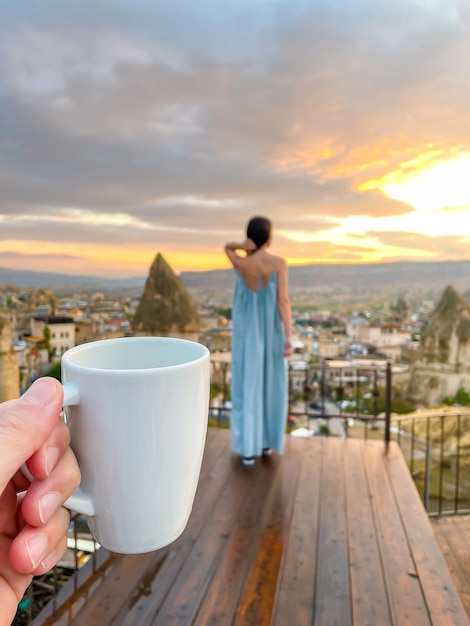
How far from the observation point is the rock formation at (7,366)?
11.4ft

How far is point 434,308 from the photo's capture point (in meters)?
5.19

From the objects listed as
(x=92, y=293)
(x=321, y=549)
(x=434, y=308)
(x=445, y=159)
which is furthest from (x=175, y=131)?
(x=321, y=549)

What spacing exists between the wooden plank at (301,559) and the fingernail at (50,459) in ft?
4.26

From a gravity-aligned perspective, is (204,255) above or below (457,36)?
below

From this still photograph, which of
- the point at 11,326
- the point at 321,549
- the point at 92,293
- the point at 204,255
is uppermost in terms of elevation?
the point at 204,255

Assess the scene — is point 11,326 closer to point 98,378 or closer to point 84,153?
point 84,153

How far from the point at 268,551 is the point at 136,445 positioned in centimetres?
159

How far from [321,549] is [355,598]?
10.9 inches

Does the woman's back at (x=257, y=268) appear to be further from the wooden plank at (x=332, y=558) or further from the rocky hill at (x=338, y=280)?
the rocky hill at (x=338, y=280)

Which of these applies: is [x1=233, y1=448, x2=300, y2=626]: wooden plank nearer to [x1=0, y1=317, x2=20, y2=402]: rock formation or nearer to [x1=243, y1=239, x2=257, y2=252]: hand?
[x1=243, y1=239, x2=257, y2=252]: hand

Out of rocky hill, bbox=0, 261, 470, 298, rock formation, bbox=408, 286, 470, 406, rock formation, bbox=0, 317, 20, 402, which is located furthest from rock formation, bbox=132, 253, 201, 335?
rock formation, bbox=408, 286, 470, 406

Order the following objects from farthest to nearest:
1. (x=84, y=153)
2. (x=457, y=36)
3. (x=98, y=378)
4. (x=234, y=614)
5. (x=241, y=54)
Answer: (x=84, y=153) < (x=241, y=54) < (x=457, y=36) < (x=234, y=614) < (x=98, y=378)

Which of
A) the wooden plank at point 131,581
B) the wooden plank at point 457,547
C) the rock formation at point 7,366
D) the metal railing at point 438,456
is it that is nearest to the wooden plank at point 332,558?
the wooden plank at point 131,581

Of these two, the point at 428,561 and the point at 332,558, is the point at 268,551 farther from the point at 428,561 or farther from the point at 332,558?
the point at 428,561
